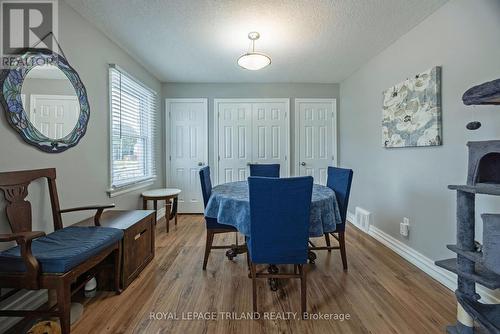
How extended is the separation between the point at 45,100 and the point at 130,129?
137cm

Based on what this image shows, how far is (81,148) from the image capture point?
2305 mm

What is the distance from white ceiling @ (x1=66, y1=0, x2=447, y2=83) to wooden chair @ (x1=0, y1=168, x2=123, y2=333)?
5.47 ft

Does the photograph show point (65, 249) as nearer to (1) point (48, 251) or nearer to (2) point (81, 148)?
(1) point (48, 251)

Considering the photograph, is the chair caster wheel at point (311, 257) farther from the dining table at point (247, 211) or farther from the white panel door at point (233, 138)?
the white panel door at point (233, 138)

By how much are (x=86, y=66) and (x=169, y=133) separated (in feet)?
6.83

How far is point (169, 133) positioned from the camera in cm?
440

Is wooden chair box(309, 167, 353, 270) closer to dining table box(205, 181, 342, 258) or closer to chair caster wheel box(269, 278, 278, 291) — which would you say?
dining table box(205, 181, 342, 258)

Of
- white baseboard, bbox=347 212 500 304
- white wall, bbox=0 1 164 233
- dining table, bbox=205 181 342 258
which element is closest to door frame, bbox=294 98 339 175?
white baseboard, bbox=347 212 500 304

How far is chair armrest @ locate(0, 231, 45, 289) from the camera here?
4.25ft

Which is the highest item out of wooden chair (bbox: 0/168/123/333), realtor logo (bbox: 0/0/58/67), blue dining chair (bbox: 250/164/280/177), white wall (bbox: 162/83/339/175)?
white wall (bbox: 162/83/339/175)

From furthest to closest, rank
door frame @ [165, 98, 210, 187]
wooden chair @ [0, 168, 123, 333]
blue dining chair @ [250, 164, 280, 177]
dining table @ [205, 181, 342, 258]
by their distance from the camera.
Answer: door frame @ [165, 98, 210, 187]
blue dining chair @ [250, 164, 280, 177]
dining table @ [205, 181, 342, 258]
wooden chair @ [0, 168, 123, 333]

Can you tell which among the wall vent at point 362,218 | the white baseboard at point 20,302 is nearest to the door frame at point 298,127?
the wall vent at point 362,218

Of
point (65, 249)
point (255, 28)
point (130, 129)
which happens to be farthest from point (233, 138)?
point (65, 249)

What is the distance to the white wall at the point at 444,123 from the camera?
68.8 inches
